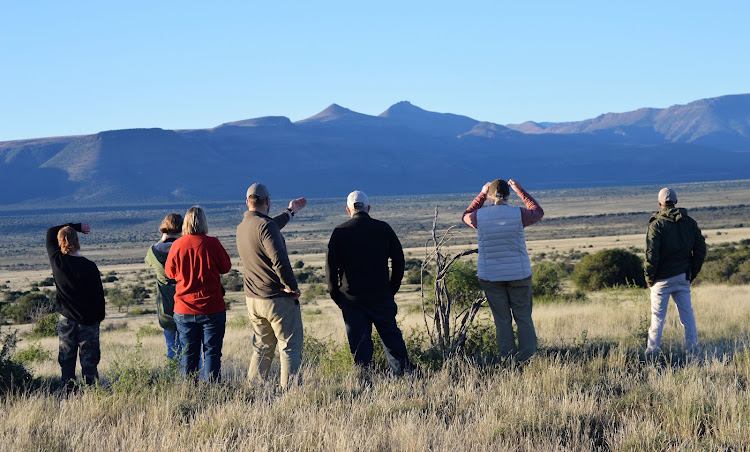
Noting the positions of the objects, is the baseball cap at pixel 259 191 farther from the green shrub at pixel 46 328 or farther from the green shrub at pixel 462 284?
the green shrub at pixel 46 328

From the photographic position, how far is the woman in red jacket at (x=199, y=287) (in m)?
6.69

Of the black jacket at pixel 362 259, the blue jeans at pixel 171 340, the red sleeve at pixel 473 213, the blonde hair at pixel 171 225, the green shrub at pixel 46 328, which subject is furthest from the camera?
the green shrub at pixel 46 328

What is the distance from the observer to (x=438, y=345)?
7.47 m

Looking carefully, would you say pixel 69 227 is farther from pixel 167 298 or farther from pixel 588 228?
pixel 588 228

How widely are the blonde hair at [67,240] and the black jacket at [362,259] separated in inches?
87.5

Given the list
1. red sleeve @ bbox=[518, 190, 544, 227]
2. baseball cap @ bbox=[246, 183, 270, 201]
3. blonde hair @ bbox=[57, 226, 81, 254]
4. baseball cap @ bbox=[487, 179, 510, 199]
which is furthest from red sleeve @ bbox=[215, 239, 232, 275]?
red sleeve @ bbox=[518, 190, 544, 227]

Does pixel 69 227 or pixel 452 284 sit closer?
pixel 69 227

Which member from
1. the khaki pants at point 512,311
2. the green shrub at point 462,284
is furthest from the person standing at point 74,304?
the green shrub at point 462,284

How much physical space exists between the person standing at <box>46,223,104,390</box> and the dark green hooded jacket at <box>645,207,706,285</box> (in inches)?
199

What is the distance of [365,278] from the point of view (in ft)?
22.6

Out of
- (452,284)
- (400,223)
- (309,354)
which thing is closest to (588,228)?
(400,223)

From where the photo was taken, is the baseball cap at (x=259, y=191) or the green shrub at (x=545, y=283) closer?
the baseball cap at (x=259, y=191)

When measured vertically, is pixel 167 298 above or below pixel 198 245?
below

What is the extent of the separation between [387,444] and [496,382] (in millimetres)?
1709
